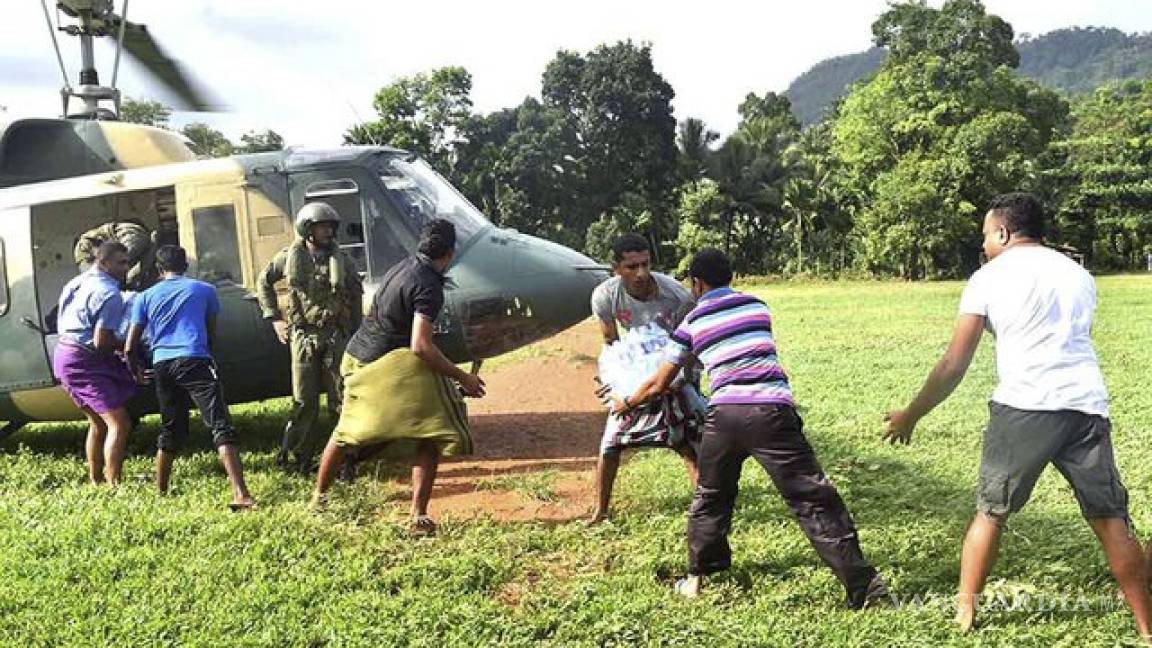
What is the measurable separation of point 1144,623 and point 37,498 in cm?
613

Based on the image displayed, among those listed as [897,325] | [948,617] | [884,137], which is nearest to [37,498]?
[948,617]

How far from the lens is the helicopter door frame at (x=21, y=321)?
22.4 feet

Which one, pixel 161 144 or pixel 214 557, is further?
pixel 161 144

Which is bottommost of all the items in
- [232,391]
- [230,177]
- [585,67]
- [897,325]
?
[897,325]

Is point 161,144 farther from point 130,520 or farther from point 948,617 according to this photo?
point 948,617

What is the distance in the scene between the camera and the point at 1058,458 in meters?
3.37

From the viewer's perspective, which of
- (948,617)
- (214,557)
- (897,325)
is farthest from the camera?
(897,325)

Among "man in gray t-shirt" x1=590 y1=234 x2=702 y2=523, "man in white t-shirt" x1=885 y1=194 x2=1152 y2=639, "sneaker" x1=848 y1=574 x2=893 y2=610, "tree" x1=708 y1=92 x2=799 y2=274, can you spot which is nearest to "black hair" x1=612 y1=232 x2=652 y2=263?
"man in gray t-shirt" x1=590 y1=234 x2=702 y2=523

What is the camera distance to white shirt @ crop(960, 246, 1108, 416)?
333cm

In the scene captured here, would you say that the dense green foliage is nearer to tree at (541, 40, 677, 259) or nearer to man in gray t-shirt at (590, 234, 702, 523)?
tree at (541, 40, 677, 259)

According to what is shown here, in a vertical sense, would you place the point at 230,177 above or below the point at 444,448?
above

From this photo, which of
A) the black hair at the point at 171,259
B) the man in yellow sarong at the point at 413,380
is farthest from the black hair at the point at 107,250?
the man in yellow sarong at the point at 413,380

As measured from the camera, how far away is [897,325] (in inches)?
619

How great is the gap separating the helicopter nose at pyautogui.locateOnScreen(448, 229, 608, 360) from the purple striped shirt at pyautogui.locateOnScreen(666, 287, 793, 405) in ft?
8.83
